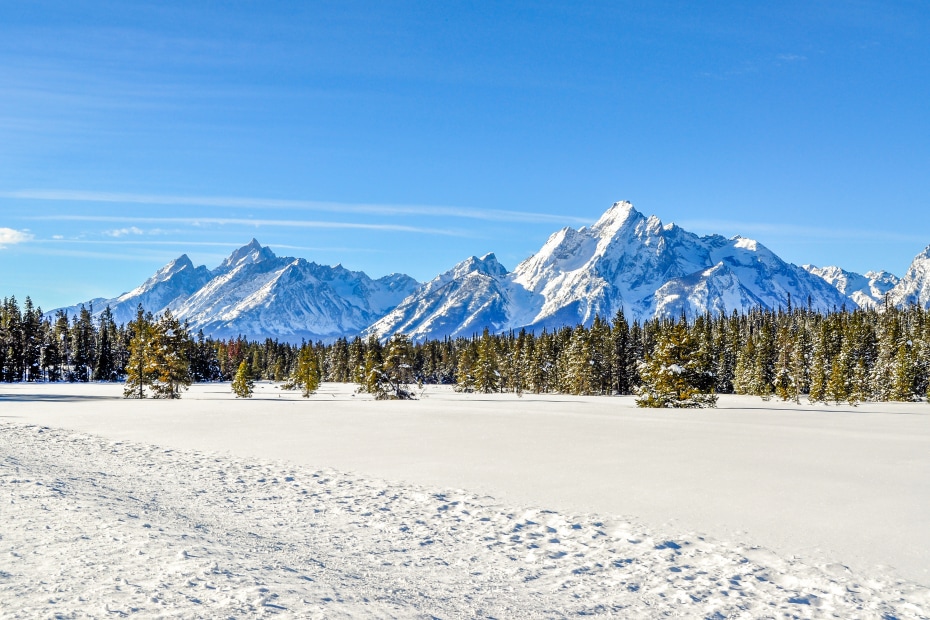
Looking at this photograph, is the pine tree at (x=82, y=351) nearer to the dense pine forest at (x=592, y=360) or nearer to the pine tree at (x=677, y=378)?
the dense pine forest at (x=592, y=360)

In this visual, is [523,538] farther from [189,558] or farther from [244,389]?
[244,389]

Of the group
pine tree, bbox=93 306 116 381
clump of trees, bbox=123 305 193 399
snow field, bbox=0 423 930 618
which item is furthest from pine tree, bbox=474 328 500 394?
snow field, bbox=0 423 930 618

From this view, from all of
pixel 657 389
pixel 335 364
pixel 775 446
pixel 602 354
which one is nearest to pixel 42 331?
pixel 335 364

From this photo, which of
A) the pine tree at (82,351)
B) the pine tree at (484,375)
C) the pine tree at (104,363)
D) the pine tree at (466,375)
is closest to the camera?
the pine tree at (484,375)

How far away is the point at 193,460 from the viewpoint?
19.2 metres

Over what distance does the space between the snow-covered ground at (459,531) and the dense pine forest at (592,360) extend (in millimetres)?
39181

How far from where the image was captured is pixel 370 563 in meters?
9.29

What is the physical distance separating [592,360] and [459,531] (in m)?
89.0

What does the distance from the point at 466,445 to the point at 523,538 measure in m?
13.2

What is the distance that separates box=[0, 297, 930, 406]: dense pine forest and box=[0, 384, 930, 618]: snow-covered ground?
39181 millimetres

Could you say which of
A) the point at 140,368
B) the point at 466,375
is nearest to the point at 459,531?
the point at 140,368

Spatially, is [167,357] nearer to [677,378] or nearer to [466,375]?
[677,378]

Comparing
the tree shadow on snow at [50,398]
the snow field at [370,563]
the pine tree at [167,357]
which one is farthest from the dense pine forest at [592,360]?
the snow field at [370,563]

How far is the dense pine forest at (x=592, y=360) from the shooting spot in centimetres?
6312
